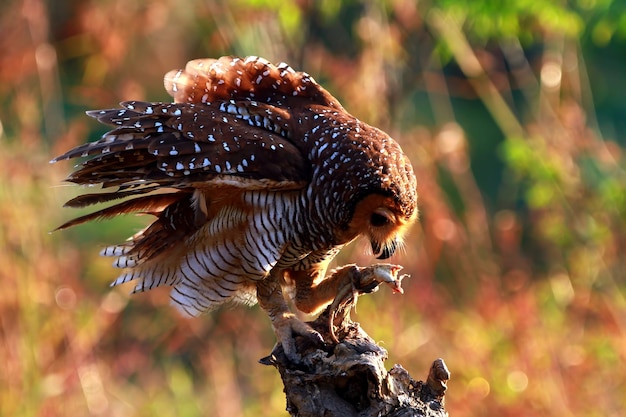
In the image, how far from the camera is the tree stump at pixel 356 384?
300 centimetres

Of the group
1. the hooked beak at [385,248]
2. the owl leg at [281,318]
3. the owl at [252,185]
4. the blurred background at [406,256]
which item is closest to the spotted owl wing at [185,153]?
the owl at [252,185]

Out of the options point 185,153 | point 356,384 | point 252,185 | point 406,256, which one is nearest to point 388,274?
point 356,384

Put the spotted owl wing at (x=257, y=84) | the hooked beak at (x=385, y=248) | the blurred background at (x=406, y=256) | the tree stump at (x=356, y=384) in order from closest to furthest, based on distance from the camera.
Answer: the tree stump at (x=356, y=384)
the hooked beak at (x=385, y=248)
the spotted owl wing at (x=257, y=84)
the blurred background at (x=406, y=256)

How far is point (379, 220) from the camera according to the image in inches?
131

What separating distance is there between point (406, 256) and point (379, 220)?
234 centimetres

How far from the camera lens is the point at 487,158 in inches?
488

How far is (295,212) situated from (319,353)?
482 millimetres

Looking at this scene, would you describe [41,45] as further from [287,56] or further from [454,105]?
[454,105]

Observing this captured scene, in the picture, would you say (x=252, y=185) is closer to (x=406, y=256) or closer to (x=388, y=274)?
(x=388, y=274)

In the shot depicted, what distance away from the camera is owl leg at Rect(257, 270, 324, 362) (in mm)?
3297

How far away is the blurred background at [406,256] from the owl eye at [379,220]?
1.84 meters

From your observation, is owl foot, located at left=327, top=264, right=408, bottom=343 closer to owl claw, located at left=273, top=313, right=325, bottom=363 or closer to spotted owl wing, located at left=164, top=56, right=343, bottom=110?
owl claw, located at left=273, top=313, right=325, bottom=363

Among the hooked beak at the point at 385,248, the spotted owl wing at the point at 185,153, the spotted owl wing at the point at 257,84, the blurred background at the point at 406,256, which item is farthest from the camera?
the blurred background at the point at 406,256

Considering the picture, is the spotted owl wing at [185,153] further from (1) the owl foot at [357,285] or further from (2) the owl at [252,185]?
(1) the owl foot at [357,285]
